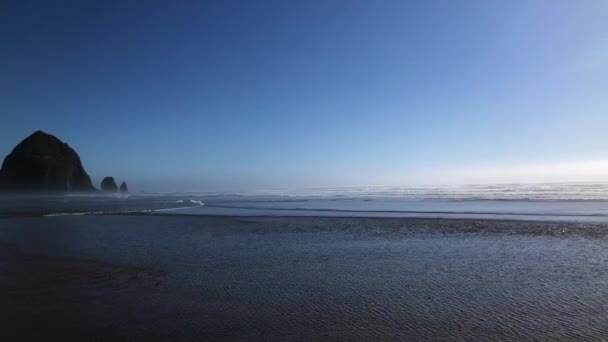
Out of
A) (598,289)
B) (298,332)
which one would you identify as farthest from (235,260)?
(598,289)

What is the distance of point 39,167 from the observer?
375ft

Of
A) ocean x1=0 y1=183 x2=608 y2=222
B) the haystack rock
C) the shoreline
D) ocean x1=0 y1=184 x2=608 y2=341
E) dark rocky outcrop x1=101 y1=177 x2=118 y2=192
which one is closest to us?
ocean x1=0 y1=184 x2=608 y2=341

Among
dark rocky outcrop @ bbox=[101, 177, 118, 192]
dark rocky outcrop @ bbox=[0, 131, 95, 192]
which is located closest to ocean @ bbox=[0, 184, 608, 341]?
dark rocky outcrop @ bbox=[0, 131, 95, 192]

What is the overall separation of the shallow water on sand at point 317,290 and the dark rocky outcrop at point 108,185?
150 meters

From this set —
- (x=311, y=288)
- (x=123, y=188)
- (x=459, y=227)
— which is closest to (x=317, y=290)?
(x=311, y=288)

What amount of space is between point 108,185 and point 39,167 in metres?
38.9

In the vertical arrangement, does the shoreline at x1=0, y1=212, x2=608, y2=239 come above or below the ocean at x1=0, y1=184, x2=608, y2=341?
above

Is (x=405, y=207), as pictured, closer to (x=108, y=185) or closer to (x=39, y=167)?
(x=39, y=167)

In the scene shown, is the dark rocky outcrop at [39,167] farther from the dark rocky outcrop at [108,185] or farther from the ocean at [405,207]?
the ocean at [405,207]

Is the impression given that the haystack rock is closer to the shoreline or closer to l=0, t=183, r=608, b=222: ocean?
l=0, t=183, r=608, b=222: ocean

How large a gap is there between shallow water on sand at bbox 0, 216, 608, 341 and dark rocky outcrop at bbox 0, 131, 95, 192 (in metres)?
120

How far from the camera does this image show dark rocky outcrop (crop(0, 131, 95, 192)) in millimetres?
114125

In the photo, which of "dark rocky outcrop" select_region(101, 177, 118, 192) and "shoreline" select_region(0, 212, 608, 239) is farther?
"dark rocky outcrop" select_region(101, 177, 118, 192)

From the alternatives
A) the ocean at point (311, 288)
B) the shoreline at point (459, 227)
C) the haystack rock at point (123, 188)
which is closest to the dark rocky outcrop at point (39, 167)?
the haystack rock at point (123, 188)
